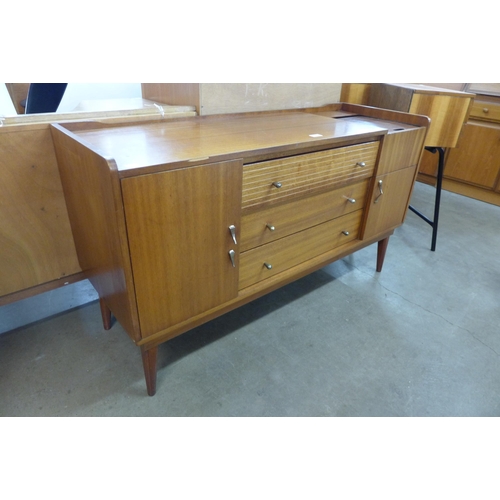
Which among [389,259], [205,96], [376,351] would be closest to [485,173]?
[389,259]

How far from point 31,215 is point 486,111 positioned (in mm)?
3021

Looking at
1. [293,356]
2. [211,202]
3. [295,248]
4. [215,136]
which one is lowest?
[293,356]

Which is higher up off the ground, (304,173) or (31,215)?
(304,173)

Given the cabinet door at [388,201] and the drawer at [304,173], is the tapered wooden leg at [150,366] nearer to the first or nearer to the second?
the drawer at [304,173]

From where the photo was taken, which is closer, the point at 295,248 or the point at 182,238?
the point at 182,238

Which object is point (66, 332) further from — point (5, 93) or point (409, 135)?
point (409, 135)

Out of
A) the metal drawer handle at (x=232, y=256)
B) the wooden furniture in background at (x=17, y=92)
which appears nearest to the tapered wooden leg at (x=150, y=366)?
the metal drawer handle at (x=232, y=256)

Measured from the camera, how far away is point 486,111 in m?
2.70

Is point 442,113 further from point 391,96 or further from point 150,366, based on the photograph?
point 150,366

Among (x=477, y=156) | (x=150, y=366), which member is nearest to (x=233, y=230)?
(x=150, y=366)

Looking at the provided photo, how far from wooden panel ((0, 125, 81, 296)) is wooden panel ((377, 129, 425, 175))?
118 cm

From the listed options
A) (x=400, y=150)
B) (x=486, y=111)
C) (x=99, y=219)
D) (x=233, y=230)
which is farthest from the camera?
(x=486, y=111)

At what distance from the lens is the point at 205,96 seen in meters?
1.36

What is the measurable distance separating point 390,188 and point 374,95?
25.5 inches
